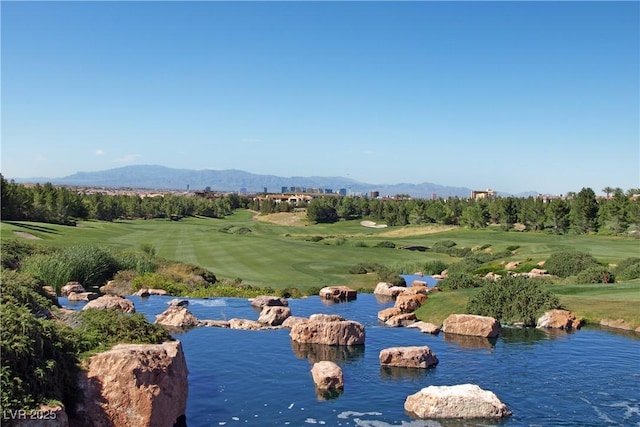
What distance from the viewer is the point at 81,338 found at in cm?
1956

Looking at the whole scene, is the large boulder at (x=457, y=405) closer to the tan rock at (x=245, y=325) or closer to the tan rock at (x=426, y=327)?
the tan rock at (x=426, y=327)

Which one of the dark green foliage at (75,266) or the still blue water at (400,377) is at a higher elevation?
the dark green foliage at (75,266)

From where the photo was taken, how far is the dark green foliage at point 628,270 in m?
53.6

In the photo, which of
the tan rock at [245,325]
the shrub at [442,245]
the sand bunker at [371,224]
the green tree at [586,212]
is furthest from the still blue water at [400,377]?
the sand bunker at [371,224]

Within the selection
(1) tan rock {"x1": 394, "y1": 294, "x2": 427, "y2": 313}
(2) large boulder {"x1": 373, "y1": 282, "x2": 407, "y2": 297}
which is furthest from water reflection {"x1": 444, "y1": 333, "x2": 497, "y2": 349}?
(2) large boulder {"x1": 373, "y1": 282, "x2": 407, "y2": 297}

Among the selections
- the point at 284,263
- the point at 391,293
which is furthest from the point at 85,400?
the point at 284,263

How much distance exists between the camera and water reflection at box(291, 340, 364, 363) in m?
29.0

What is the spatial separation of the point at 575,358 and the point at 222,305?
80.1 ft

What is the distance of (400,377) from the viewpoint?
26.0 meters

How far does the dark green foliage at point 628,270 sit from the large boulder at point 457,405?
1522 inches

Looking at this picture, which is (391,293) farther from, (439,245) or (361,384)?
(439,245)

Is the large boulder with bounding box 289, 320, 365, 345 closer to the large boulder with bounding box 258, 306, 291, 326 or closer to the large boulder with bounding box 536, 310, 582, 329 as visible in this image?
the large boulder with bounding box 258, 306, 291, 326

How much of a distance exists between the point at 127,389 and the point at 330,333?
51.1ft

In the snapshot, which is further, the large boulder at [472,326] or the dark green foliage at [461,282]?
the dark green foliage at [461,282]
